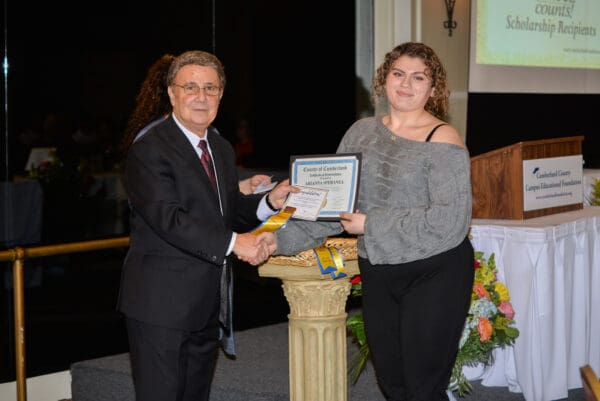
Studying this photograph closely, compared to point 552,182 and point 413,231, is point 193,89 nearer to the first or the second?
point 413,231

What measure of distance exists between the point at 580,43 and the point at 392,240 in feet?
17.2

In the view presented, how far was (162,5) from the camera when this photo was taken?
5.58 m

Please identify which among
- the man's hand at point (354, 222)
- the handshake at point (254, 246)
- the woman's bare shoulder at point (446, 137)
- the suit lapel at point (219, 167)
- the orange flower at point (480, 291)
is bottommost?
the orange flower at point (480, 291)

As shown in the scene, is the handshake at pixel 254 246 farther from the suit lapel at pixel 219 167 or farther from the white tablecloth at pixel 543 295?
the white tablecloth at pixel 543 295

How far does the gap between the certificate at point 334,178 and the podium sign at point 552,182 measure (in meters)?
1.61

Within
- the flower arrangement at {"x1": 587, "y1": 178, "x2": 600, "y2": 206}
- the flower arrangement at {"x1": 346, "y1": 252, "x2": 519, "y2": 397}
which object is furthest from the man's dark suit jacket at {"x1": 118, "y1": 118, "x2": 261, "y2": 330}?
the flower arrangement at {"x1": 587, "y1": 178, "x2": 600, "y2": 206}

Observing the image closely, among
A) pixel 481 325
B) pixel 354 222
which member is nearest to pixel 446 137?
pixel 354 222

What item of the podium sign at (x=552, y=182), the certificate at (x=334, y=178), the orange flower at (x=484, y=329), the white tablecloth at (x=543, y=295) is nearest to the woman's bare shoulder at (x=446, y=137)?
the certificate at (x=334, y=178)

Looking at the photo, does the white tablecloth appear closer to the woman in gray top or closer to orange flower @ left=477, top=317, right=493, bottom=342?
orange flower @ left=477, top=317, right=493, bottom=342

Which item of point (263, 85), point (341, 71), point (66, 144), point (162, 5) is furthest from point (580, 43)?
point (66, 144)

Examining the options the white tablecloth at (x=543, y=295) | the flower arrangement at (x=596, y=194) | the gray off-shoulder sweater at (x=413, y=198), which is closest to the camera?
the gray off-shoulder sweater at (x=413, y=198)

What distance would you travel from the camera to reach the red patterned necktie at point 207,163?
124 inches

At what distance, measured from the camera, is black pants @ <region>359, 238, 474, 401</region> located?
3.04 m

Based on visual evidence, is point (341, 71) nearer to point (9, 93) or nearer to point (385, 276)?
point (9, 93)
